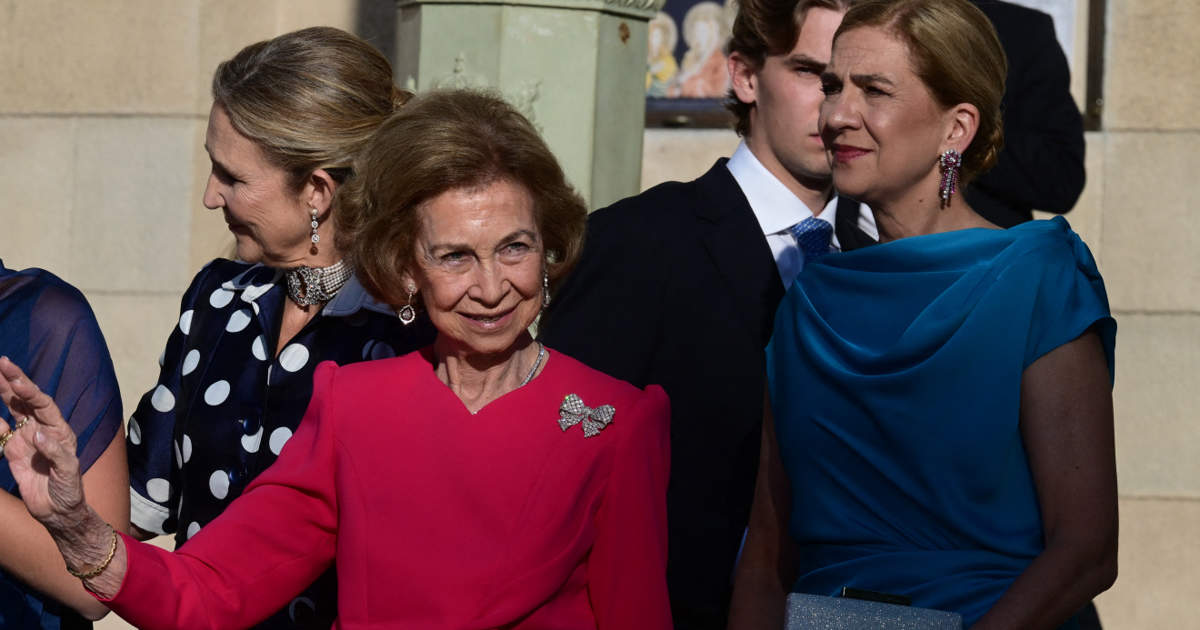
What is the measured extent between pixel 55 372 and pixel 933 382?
4.94 feet

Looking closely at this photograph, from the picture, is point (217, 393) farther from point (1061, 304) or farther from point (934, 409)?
point (1061, 304)

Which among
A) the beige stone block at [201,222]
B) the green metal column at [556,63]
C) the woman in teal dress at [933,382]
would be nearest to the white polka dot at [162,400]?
the woman in teal dress at [933,382]

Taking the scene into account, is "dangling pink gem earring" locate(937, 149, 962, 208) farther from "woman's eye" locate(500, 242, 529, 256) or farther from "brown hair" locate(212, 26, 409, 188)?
"brown hair" locate(212, 26, 409, 188)

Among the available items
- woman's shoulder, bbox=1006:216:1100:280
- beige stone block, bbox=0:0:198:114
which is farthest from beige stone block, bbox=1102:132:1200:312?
beige stone block, bbox=0:0:198:114

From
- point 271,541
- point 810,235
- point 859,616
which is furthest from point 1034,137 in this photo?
point 271,541

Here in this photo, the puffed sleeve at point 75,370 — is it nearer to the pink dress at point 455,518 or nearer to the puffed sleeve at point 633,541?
the pink dress at point 455,518

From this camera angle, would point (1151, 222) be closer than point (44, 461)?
No

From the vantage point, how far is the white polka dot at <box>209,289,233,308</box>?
3346mm

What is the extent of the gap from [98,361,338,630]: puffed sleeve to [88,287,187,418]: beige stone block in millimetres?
3509

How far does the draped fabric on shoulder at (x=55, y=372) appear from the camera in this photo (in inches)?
118

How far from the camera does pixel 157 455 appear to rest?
3.35 m

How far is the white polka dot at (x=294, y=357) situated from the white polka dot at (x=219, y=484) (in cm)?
23

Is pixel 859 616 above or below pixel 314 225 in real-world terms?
below

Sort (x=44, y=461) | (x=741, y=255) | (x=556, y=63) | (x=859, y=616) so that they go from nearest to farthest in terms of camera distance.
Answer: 1. (x=44, y=461)
2. (x=859, y=616)
3. (x=741, y=255)
4. (x=556, y=63)
